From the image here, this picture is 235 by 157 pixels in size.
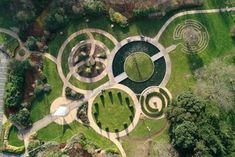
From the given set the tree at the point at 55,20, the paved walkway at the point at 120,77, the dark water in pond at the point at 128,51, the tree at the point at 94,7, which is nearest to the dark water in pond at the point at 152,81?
the paved walkway at the point at 120,77

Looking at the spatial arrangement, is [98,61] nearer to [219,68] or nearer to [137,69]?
[137,69]

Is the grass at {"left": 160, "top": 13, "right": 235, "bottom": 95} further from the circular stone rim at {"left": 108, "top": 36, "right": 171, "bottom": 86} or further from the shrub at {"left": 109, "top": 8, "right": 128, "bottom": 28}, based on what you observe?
the shrub at {"left": 109, "top": 8, "right": 128, "bottom": 28}

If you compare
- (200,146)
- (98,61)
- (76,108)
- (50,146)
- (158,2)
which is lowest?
(200,146)

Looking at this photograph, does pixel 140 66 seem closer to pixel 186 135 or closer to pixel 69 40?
pixel 69 40

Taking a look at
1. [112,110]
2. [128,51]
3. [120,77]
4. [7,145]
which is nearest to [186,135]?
[112,110]

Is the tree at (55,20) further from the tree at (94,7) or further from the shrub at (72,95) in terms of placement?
the shrub at (72,95)

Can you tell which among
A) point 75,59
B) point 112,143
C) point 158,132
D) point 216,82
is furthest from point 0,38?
point 216,82
